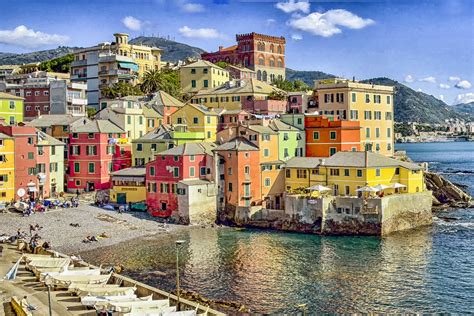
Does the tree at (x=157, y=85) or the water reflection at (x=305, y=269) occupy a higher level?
the tree at (x=157, y=85)

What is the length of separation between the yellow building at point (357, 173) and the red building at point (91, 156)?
28109 millimetres

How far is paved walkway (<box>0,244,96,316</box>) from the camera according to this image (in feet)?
117

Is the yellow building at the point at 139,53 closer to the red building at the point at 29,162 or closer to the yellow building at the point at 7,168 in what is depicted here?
the red building at the point at 29,162

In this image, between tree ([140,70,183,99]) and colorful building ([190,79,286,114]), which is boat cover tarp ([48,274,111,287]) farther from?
tree ([140,70,183,99])

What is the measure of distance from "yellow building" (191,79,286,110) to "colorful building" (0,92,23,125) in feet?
101

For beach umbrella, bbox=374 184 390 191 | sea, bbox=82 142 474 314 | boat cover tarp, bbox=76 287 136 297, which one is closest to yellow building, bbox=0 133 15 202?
sea, bbox=82 142 474 314

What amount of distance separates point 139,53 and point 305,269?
9910 centimetres

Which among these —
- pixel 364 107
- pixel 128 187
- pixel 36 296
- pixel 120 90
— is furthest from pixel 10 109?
pixel 36 296

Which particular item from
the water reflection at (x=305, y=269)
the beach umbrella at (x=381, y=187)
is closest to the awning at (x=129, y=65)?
the water reflection at (x=305, y=269)

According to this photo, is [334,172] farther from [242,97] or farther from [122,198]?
[242,97]

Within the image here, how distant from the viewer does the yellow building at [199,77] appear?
120 m

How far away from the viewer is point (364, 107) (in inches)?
3669

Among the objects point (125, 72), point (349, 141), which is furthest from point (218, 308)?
point (125, 72)

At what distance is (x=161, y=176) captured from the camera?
249ft
